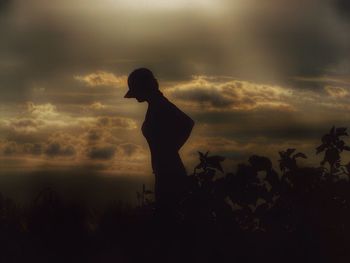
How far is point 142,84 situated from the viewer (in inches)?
409

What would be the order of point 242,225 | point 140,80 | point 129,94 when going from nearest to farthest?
1. point 242,225
2. point 140,80
3. point 129,94

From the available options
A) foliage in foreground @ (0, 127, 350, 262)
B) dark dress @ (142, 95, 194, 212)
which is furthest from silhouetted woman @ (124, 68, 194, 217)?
foliage in foreground @ (0, 127, 350, 262)

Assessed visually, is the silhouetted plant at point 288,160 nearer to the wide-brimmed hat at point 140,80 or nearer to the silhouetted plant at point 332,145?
the silhouetted plant at point 332,145

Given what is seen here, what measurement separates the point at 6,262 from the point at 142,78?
11.8ft

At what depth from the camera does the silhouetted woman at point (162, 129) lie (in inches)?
408

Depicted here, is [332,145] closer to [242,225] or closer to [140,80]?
[242,225]

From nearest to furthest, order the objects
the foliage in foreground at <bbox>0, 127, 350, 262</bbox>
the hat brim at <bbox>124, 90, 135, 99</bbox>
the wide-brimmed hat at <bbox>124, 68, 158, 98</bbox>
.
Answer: the foliage in foreground at <bbox>0, 127, 350, 262</bbox> < the wide-brimmed hat at <bbox>124, 68, 158, 98</bbox> < the hat brim at <bbox>124, 90, 135, 99</bbox>

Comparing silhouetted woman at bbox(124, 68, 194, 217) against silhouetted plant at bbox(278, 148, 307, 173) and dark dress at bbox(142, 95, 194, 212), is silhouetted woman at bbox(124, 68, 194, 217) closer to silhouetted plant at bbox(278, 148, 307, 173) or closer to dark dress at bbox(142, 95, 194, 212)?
dark dress at bbox(142, 95, 194, 212)

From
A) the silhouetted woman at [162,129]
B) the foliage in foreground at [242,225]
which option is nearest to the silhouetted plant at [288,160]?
the foliage in foreground at [242,225]

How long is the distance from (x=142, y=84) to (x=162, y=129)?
2.50 ft

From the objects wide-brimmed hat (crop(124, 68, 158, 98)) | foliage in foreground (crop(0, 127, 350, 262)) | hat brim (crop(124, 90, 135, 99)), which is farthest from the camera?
hat brim (crop(124, 90, 135, 99))

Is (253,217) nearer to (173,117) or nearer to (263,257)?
(263,257)

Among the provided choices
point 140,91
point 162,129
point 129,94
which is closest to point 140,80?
point 140,91

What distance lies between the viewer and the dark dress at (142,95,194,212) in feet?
34.0
